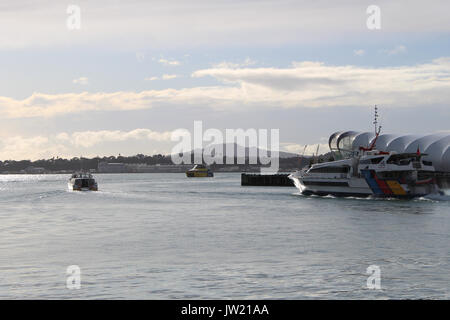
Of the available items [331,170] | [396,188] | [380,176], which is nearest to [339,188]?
[331,170]

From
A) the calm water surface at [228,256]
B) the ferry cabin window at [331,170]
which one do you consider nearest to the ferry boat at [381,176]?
the ferry cabin window at [331,170]

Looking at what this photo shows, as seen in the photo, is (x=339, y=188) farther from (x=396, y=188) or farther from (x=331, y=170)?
(x=396, y=188)

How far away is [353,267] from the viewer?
893 inches

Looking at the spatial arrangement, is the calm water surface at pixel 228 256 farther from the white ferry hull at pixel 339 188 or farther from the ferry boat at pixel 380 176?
the white ferry hull at pixel 339 188

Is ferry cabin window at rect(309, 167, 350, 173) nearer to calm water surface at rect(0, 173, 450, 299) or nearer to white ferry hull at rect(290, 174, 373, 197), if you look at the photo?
white ferry hull at rect(290, 174, 373, 197)

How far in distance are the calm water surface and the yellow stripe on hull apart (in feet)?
62.5

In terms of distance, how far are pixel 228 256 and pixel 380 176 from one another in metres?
47.6

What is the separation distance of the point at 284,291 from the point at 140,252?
36.3 feet

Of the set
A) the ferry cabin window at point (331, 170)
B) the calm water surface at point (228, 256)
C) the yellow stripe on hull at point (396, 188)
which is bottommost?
the calm water surface at point (228, 256)

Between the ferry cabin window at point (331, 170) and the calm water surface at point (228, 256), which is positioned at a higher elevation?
the ferry cabin window at point (331, 170)

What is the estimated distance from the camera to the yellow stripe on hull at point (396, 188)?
67.7 metres

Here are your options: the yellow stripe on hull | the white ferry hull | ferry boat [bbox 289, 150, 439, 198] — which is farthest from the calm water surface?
the white ferry hull

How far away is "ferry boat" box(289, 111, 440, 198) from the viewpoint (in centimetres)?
6769
